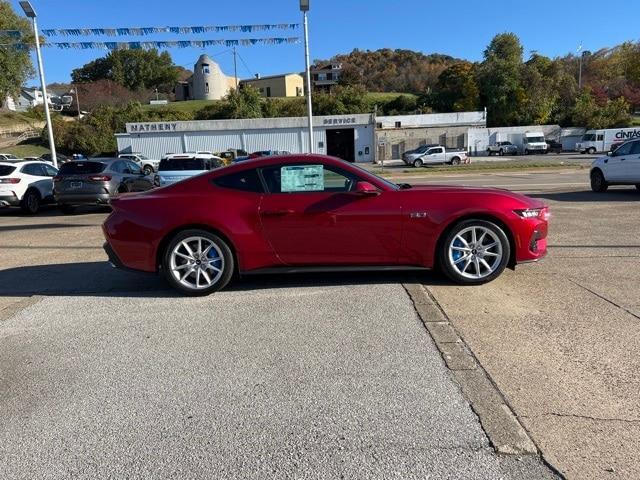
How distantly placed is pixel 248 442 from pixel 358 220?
118 inches

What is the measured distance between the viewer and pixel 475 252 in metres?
5.59

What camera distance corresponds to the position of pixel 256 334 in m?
4.47

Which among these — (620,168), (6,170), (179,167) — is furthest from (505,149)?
(6,170)

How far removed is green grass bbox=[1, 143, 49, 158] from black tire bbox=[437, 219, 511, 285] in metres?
69.2

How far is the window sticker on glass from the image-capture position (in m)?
5.61

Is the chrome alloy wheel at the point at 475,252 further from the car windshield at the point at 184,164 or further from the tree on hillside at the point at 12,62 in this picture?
the tree on hillside at the point at 12,62

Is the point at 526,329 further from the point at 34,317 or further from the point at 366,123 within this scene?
the point at 366,123

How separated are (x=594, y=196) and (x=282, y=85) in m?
126

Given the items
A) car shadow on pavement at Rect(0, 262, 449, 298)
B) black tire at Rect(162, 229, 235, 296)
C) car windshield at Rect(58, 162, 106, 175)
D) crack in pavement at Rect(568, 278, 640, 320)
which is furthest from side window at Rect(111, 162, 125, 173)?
crack in pavement at Rect(568, 278, 640, 320)

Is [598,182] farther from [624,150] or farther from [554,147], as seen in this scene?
[554,147]

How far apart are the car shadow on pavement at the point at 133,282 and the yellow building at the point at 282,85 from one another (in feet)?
426

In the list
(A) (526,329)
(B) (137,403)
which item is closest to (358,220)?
(A) (526,329)

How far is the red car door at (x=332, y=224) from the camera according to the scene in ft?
17.9

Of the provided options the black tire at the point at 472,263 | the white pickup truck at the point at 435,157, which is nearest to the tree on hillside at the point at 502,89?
the white pickup truck at the point at 435,157
